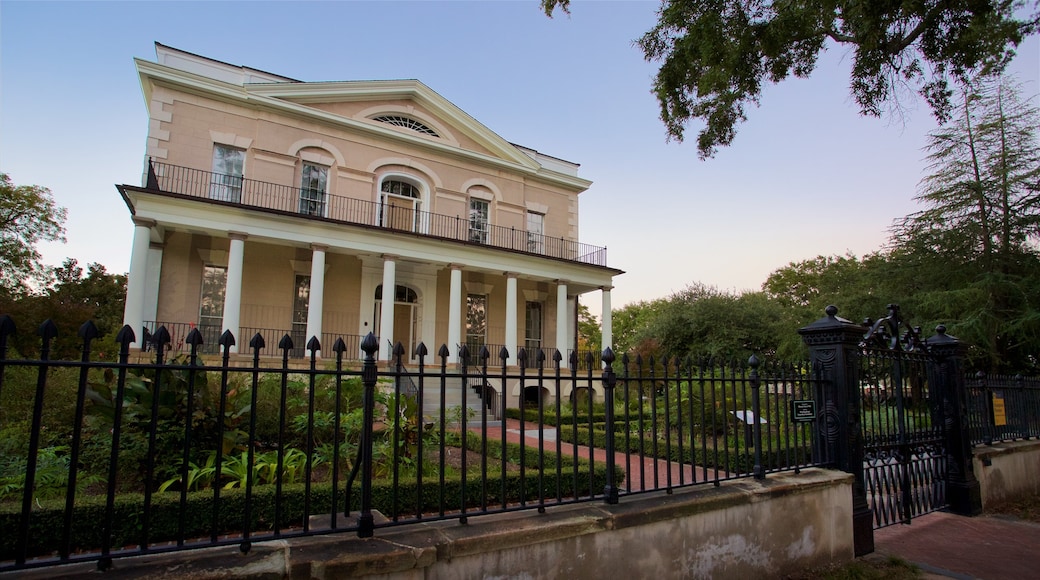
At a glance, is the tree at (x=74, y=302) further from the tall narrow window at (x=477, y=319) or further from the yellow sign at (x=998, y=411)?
the yellow sign at (x=998, y=411)

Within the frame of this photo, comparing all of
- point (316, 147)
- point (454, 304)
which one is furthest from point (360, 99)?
point (454, 304)

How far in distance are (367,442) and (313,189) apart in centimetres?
1684

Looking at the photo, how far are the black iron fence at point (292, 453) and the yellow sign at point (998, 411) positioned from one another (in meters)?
4.38

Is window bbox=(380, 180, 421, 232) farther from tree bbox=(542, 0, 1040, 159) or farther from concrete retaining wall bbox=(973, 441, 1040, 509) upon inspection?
concrete retaining wall bbox=(973, 441, 1040, 509)

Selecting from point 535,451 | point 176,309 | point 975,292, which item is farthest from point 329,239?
point 975,292

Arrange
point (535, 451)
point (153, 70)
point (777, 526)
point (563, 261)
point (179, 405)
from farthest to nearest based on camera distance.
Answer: point (563, 261) < point (153, 70) < point (535, 451) < point (179, 405) < point (777, 526)

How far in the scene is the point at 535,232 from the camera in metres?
22.5

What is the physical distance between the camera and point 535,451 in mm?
8609

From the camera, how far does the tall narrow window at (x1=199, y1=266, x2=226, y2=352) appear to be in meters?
16.1

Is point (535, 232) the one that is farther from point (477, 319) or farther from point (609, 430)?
point (609, 430)

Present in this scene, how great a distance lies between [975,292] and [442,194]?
61.3 feet

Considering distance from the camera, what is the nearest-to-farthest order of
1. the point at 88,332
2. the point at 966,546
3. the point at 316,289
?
the point at 88,332 → the point at 966,546 → the point at 316,289

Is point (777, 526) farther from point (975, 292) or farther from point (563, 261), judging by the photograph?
point (975, 292)

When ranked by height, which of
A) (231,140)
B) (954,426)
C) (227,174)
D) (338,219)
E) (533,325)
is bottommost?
(954,426)
